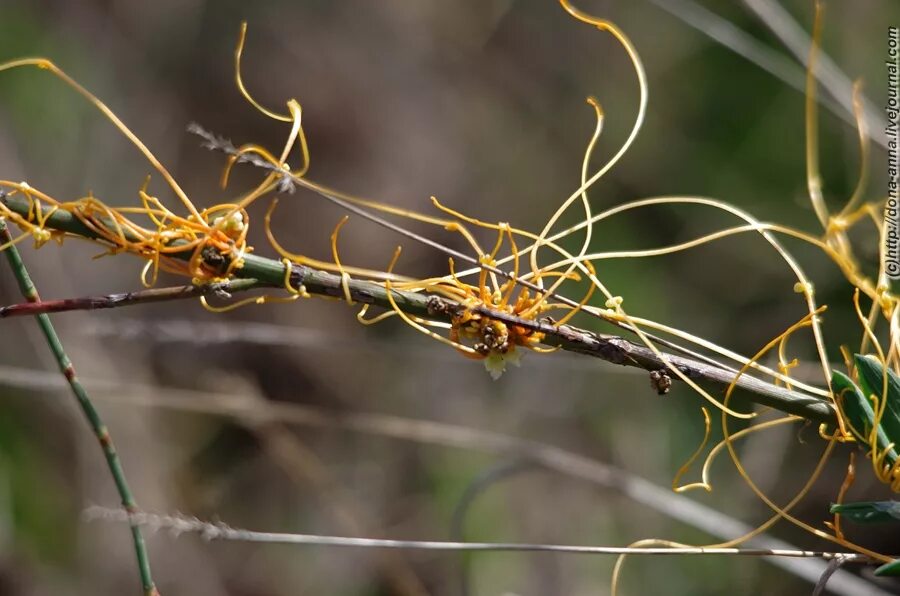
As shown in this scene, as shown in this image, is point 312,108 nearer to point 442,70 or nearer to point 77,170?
point 442,70

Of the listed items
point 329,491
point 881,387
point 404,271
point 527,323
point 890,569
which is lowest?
point 890,569

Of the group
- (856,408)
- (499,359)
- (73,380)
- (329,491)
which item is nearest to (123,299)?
(73,380)

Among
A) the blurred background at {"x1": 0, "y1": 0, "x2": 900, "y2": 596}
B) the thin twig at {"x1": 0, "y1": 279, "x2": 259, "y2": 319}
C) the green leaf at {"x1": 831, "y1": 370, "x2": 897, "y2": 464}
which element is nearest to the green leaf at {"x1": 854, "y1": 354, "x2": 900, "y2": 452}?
the green leaf at {"x1": 831, "y1": 370, "x2": 897, "y2": 464}

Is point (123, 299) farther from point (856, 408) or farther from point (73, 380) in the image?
point (856, 408)

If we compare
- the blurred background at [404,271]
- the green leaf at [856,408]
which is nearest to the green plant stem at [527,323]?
the green leaf at [856,408]

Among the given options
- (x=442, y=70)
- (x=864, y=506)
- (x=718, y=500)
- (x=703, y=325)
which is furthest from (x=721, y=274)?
(x=864, y=506)

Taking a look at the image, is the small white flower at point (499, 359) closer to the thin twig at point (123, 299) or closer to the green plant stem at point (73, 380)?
the thin twig at point (123, 299)
